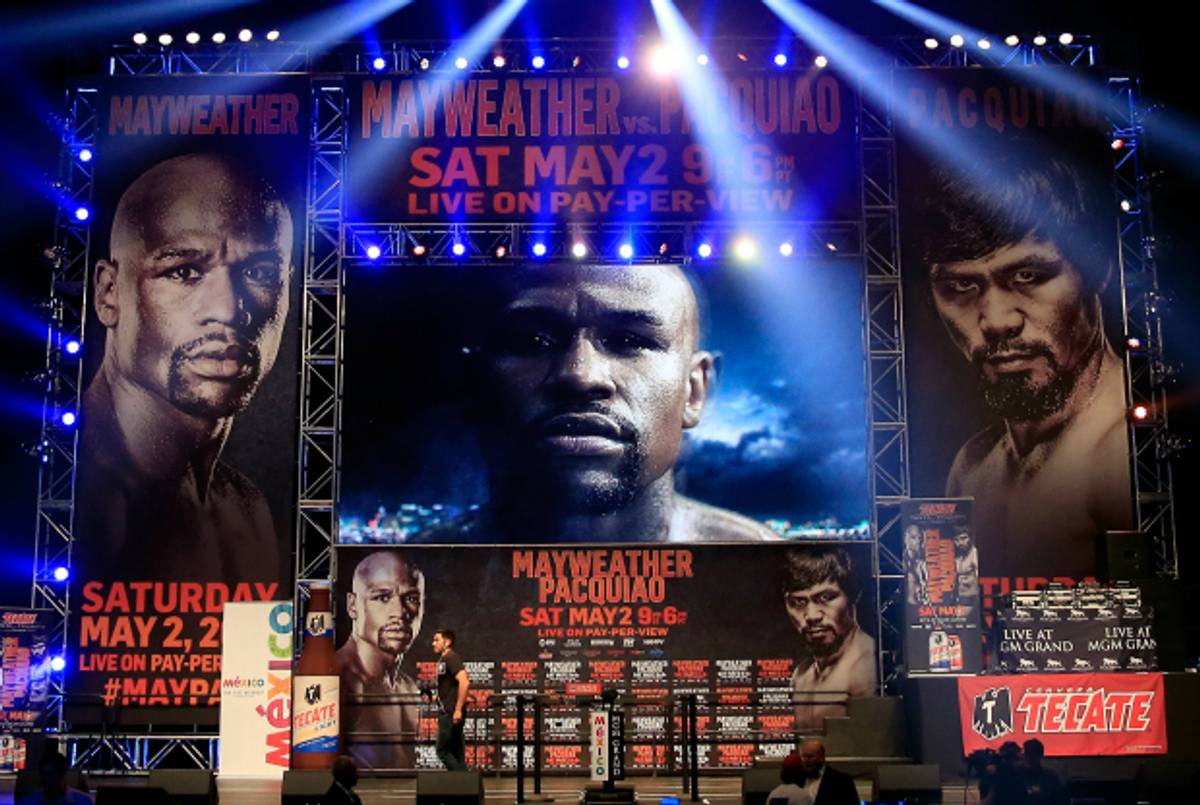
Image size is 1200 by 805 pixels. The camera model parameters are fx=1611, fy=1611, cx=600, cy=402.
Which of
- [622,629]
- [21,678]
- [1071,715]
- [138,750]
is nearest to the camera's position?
[1071,715]

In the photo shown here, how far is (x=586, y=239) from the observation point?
19812 mm

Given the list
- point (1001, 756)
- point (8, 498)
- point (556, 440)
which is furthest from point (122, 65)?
point (1001, 756)

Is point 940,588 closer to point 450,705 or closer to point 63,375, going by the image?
point 450,705

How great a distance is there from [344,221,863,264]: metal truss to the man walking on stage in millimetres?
6400

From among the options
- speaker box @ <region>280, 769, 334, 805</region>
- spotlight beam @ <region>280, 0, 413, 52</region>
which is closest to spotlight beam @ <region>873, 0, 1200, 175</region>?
spotlight beam @ <region>280, 0, 413, 52</region>

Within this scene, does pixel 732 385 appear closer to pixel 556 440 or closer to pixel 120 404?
pixel 556 440

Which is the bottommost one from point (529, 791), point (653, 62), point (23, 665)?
point (529, 791)

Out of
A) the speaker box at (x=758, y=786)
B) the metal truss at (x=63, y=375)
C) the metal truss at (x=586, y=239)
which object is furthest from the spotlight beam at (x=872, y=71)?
the speaker box at (x=758, y=786)

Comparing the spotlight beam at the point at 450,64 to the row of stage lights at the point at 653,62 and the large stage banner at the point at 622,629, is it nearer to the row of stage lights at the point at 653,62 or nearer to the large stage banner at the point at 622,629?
the row of stage lights at the point at 653,62

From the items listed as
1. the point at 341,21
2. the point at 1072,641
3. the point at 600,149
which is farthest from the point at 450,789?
the point at 341,21

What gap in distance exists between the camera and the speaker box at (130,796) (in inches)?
438

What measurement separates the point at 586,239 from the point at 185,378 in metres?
5.16

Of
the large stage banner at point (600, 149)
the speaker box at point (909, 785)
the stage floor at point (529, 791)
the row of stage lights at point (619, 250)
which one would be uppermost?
Answer: the large stage banner at point (600, 149)

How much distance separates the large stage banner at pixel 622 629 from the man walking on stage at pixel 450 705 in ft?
13.0
